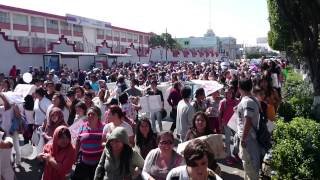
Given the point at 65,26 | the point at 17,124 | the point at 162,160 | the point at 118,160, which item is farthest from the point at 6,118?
the point at 65,26

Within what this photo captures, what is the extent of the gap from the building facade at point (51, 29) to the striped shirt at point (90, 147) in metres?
41.7

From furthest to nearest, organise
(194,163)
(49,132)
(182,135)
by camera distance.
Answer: (182,135) < (49,132) < (194,163)

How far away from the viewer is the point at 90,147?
5.62m

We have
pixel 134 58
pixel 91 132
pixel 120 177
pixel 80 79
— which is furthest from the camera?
pixel 134 58

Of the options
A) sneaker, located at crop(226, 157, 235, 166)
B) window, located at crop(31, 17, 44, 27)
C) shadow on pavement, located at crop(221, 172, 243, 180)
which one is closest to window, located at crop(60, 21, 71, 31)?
window, located at crop(31, 17, 44, 27)

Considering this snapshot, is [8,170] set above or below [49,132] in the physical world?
below

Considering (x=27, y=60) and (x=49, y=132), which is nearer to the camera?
(x=49, y=132)

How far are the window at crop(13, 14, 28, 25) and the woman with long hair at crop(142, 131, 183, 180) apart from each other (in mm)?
55917

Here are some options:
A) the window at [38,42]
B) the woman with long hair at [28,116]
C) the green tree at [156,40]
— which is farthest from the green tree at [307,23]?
the green tree at [156,40]

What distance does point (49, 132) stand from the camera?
→ 6520 mm

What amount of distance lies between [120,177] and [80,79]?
1986 cm

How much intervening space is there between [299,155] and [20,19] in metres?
57.3

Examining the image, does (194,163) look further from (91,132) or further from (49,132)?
(49,132)

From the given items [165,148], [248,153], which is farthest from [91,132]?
[248,153]
